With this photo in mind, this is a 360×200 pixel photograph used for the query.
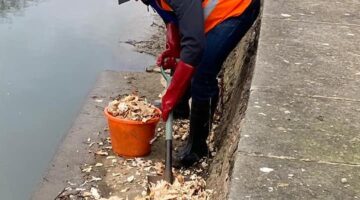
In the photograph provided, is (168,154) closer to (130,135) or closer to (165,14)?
(130,135)

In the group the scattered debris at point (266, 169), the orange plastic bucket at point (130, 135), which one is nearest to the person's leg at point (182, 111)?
the orange plastic bucket at point (130, 135)

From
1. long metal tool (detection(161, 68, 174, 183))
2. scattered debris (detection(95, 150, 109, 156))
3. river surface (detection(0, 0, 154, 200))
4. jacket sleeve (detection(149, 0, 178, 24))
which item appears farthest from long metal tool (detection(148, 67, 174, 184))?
river surface (detection(0, 0, 154, 200))

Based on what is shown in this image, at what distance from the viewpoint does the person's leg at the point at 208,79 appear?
4.10 meters

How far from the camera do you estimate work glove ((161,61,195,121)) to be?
12.6ft

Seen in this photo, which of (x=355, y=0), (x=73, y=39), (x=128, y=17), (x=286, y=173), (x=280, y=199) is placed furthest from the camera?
(x=128, y=17)

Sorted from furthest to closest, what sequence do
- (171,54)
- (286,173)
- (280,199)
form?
(171,54) < (286,173) < (280,199)

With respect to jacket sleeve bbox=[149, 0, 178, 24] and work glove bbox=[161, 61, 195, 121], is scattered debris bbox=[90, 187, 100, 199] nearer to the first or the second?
work glove bbox=[161, 61, 195, 121]

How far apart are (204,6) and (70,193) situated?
165 cm

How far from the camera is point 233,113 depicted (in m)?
4.52

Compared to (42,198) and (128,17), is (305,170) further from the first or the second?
(128,17)

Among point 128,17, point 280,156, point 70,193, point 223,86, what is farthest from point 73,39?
point 280,156

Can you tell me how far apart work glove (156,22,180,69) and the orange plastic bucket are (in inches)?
20.6

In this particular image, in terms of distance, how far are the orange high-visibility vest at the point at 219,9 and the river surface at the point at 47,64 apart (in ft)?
5.89

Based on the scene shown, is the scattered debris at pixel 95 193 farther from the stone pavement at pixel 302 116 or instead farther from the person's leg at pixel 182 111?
the stone pavement at pixel 302 116
